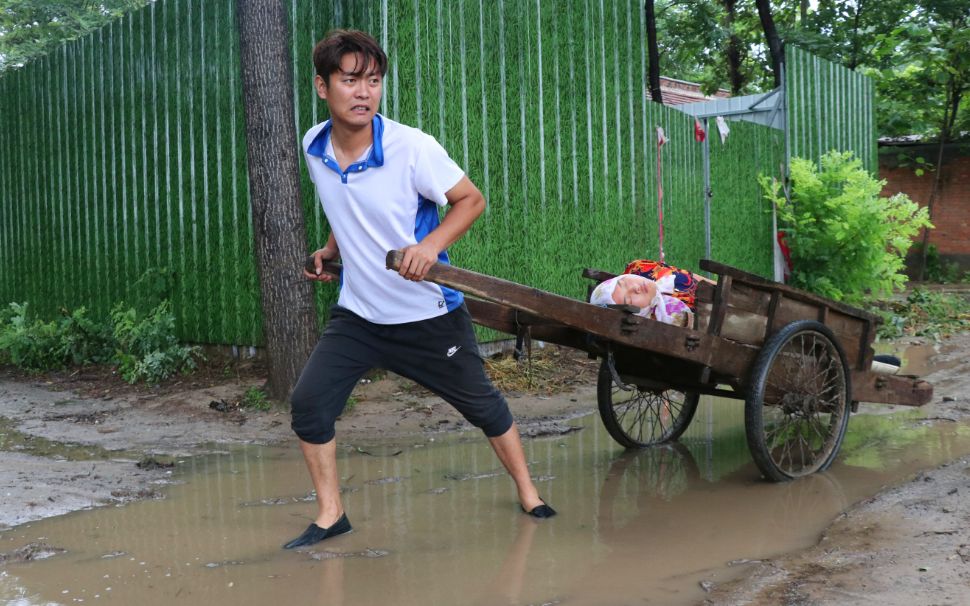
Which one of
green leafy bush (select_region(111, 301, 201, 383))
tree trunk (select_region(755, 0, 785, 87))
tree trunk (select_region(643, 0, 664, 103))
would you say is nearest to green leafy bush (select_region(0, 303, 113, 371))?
green leafy bush (select_region(111, 301, 201, 383))

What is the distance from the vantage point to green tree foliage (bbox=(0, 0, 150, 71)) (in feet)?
85.8

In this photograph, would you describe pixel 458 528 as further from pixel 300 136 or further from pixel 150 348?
pixel 150 348

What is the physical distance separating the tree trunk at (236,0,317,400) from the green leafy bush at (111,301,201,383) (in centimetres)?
217

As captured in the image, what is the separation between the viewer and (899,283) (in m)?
12.5

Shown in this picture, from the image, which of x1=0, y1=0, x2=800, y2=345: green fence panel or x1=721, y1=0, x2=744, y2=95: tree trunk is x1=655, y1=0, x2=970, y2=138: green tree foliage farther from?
x1=0, y1=0, x2=800, y2=345: green fence panel

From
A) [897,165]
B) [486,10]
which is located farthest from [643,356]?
[897,165]

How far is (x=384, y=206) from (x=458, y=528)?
1589 millimetres

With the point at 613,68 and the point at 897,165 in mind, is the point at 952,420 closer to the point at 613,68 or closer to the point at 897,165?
the point at 613,68

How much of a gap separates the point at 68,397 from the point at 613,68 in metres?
6.54

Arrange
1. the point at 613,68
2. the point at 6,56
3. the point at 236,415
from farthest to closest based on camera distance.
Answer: the point at 6,56
the point at 613,68
the point at 236,415

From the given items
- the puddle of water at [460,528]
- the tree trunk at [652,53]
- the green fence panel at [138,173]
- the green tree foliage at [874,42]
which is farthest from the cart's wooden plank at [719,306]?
the green tree foliage at [874,42]

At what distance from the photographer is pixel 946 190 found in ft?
76.0

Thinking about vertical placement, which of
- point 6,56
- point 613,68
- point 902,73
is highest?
point 6,56

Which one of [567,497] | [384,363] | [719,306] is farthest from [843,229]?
[384,363]
